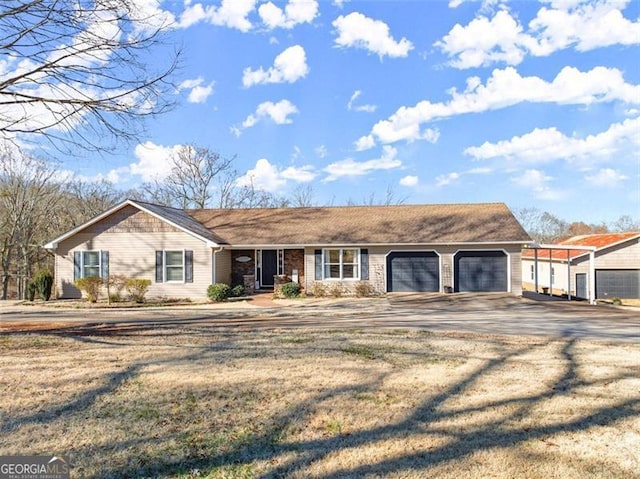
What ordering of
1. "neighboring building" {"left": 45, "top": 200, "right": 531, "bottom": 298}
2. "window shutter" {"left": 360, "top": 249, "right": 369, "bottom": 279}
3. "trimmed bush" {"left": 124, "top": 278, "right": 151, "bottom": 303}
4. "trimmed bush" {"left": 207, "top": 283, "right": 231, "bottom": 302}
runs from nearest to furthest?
"trimmed bush" {"left": 124, "top": 278, "right": 151, "bottom": 303} < "trimmed bush" {"left": 207, "top": 283, "right": 231, "bottom": 302} < "neighboring building" {"left": 45, "top": 200, "right": 531, "bottom": 298} < "window shutter" {"left": 360, "top": 249, "right": 369, "bottom": 279}

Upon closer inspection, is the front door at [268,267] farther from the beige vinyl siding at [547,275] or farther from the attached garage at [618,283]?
the attached garage at [618,283]

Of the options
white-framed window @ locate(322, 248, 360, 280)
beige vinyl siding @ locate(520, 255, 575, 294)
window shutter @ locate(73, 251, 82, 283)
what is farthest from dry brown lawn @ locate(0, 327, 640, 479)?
beige vinyl siding @ locate(520, 255, 575, 294)

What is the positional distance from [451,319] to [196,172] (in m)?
33.1

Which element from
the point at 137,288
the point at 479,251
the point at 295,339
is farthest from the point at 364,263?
the point at 295,339

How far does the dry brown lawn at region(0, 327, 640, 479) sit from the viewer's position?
390 centimetres

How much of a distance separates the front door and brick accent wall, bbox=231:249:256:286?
470mm

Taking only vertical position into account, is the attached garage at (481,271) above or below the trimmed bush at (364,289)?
above

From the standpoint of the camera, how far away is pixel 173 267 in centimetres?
2050

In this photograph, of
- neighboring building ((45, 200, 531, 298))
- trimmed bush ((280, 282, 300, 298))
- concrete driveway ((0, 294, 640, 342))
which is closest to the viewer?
concrete driveway ((0, 294, 640, 342))

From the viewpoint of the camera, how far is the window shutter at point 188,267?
66.7ft

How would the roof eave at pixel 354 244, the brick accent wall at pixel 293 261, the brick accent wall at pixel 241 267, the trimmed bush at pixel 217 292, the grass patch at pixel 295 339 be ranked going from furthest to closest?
the brick accent wall at pixel 241 267
the brick accent wall at pixel 293 261
the roof eave at pixel 354 244
the trimmed bush at pixel 217 292
the grass patch at pixel 295 339

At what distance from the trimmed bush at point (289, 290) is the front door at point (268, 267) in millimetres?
2509

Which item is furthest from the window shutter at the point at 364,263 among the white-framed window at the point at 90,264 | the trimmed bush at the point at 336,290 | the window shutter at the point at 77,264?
the window shutter at the point at 77,264

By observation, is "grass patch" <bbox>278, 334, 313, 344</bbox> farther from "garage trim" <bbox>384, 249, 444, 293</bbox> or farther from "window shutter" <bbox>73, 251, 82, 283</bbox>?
"window shutter" <bbox>73, 251, 82, 283</bbox>
